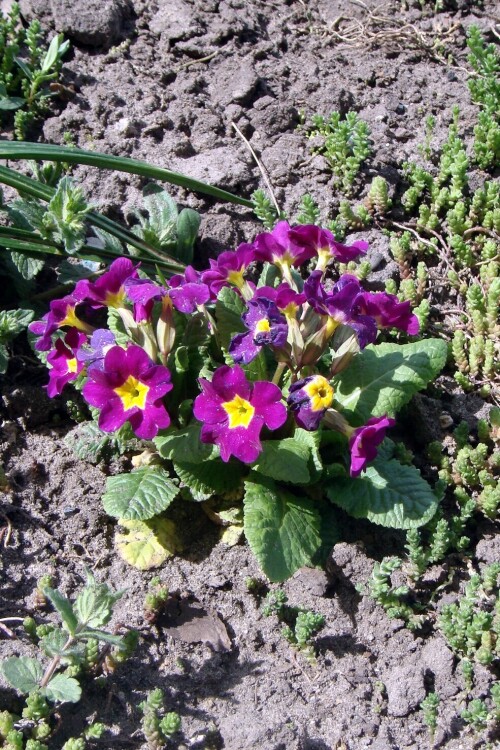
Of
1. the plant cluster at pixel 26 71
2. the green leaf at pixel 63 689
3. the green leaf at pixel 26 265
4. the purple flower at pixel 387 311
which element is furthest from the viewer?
the plant cluster at pixel 26 71

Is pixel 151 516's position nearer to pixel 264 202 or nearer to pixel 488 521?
pixel 488 521

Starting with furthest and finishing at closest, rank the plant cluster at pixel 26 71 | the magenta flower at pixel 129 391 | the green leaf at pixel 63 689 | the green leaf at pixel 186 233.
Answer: the plant cluster at pixel 26 71 < the green leaf at pixel 186 233 < the magenta flower at pixel 129 391 < the green leaf at pixel 63 689

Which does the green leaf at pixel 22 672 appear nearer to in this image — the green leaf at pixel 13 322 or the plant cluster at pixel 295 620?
the plant cluster at pixel 295 620

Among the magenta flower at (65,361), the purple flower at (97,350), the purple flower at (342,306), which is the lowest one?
the magenta flower at (65,361)

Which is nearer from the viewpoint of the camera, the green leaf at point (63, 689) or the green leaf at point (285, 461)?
the green leaf at point (63, 689)

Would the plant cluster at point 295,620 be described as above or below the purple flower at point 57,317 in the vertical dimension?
below

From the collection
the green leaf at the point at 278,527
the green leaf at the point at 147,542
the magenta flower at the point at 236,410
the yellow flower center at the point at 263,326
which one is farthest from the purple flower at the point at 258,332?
the green leaf at the point at 147,542

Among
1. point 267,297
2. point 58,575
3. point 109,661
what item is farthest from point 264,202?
point 109,661
